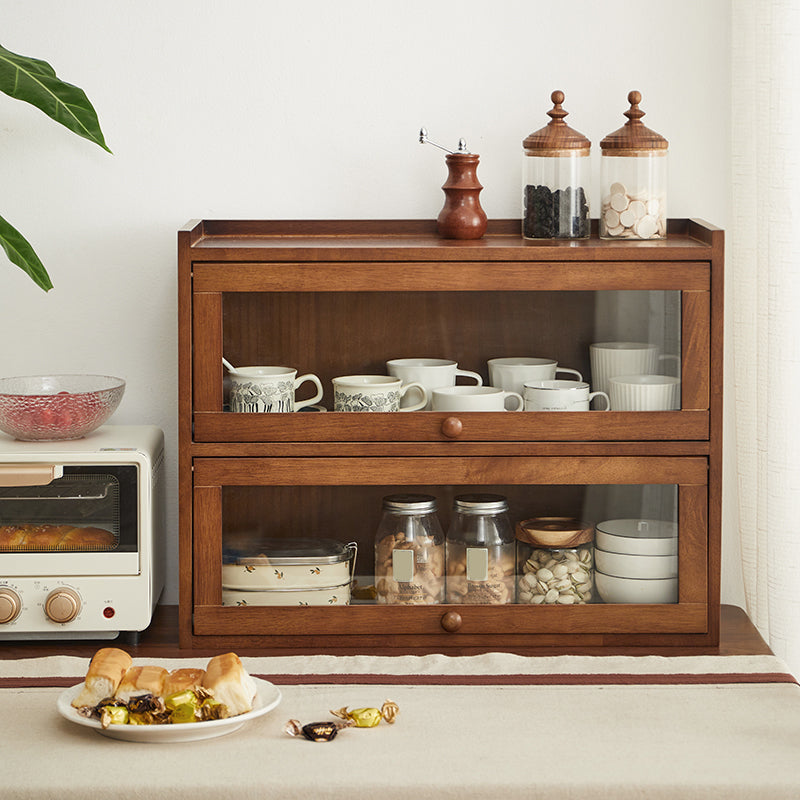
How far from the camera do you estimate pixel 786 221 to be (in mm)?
1727

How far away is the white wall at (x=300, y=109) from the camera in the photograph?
179 centimetres

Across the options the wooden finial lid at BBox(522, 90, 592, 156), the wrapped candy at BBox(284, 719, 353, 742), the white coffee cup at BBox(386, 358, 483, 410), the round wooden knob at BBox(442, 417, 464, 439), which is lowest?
the wrapped candy at BBox(284, 719, 353, 742)

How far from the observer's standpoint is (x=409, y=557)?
1.60 m

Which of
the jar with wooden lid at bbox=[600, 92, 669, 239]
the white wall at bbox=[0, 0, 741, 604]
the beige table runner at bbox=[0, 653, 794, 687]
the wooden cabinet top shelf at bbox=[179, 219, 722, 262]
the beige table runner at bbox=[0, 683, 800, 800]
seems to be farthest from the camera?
the white wall at bbox=[0, 0, 741, 604]

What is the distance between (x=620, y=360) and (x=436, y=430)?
0.27 metres

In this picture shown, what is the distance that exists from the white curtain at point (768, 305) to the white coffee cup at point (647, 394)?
28cm

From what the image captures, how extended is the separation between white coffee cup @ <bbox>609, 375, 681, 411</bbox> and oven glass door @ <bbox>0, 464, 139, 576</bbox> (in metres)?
0.68

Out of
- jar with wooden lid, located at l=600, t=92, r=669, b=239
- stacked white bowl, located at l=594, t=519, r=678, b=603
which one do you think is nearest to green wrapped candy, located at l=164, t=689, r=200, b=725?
stacked white bowl, located at l=594, t=519, r=678, b=603

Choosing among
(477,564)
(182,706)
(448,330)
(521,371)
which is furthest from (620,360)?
(182,706)

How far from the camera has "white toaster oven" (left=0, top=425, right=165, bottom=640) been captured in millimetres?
1553

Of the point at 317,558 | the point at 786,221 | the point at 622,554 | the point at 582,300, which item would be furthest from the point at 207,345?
the point at 786,221

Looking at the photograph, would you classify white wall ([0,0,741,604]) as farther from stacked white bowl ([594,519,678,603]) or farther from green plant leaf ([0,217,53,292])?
stacked white bowl ([594,519,678,603])

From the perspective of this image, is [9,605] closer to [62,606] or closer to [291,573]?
[62,606]

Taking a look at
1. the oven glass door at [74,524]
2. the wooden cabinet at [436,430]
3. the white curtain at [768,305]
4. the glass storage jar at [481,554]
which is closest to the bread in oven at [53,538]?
the oven glass door at [74,524]
